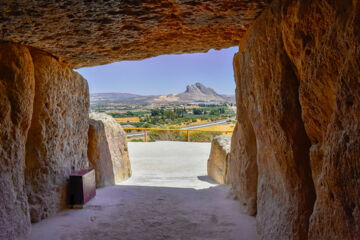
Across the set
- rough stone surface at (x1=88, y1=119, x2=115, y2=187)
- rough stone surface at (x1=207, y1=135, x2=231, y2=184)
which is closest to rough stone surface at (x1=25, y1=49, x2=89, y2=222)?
rough stone surface at (x1=88, y1=119, x2=115, y2=187)

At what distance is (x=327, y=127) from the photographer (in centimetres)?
191

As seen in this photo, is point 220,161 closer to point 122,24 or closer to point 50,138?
point 50,138

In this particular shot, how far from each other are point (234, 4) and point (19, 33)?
7.22 ft

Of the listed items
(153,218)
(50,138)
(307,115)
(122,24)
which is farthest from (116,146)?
(307,115)

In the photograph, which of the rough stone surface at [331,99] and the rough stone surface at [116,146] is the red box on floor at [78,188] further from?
the rough stone surface at [331,99]

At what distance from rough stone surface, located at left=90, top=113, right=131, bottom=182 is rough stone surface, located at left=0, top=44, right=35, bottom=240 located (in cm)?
338

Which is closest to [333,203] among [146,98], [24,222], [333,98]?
[333,98]

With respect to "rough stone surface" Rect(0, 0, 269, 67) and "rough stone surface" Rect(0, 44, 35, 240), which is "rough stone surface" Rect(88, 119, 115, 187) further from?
"rough stone surface" Rect(0, 44, 35, 240)

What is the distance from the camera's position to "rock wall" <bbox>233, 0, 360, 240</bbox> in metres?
1.59

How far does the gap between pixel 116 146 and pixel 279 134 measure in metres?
5.24

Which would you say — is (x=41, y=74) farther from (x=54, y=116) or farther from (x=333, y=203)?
(x=333, y=203)

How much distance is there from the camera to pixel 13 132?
3197 mm

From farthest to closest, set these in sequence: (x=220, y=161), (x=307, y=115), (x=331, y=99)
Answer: (x=220, y=161) → (x=307, y=115) → (x=331, y=99)

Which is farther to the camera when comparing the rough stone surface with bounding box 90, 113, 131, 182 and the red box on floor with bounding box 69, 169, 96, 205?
the rough stone surface with bounding box 90, 113, 131, 182
